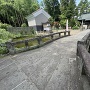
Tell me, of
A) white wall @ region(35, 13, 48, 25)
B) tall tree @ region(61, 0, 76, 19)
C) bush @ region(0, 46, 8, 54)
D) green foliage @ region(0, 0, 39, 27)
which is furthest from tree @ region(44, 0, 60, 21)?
bush @ region(0, 46, 8, 54)

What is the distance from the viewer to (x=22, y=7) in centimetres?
2728

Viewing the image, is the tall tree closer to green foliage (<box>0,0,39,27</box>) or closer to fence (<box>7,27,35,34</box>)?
green foliage (<box>0,0,39,27</box>)

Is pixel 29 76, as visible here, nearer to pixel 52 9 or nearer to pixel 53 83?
pixel 53 83

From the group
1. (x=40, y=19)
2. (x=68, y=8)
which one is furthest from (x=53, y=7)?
(x=40, y=19)

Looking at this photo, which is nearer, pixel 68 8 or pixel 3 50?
pixel 3 50

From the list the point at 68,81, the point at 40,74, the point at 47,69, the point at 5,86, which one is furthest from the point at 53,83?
the point at 5,86

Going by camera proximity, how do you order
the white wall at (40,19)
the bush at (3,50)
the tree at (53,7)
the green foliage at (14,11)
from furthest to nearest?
the tree at (53,7)
the white wall at (40,19)
the green foliage at (14,11)
the bush at (3,50)

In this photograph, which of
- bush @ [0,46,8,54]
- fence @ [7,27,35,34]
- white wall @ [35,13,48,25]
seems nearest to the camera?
bush @ [0,46,8,54]

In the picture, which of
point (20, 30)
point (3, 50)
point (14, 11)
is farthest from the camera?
point (14, 11)

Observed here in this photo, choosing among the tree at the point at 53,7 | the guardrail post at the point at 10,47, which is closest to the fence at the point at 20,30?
the guardrail post at the point at 10,47

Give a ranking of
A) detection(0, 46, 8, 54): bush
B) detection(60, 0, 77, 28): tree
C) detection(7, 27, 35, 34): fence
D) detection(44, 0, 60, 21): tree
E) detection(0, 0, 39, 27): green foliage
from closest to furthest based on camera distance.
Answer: detection(0, 46, 8, 54): bush < detection(7, 27, 35, 34): fence < detection(0, 0, 39, 27): green foliage < detection(60, 0, 77, 28): tree < detection(44, 0, 60, 21): tree

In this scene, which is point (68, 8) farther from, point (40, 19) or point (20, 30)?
point (20, 30)

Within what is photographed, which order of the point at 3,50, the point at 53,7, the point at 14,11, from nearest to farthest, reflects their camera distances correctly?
the point at 3,50 < the point at 14,11 < the point at 53,7

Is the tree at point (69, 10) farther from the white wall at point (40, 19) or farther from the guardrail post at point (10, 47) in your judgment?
the guardrail post at point (10, 47)
